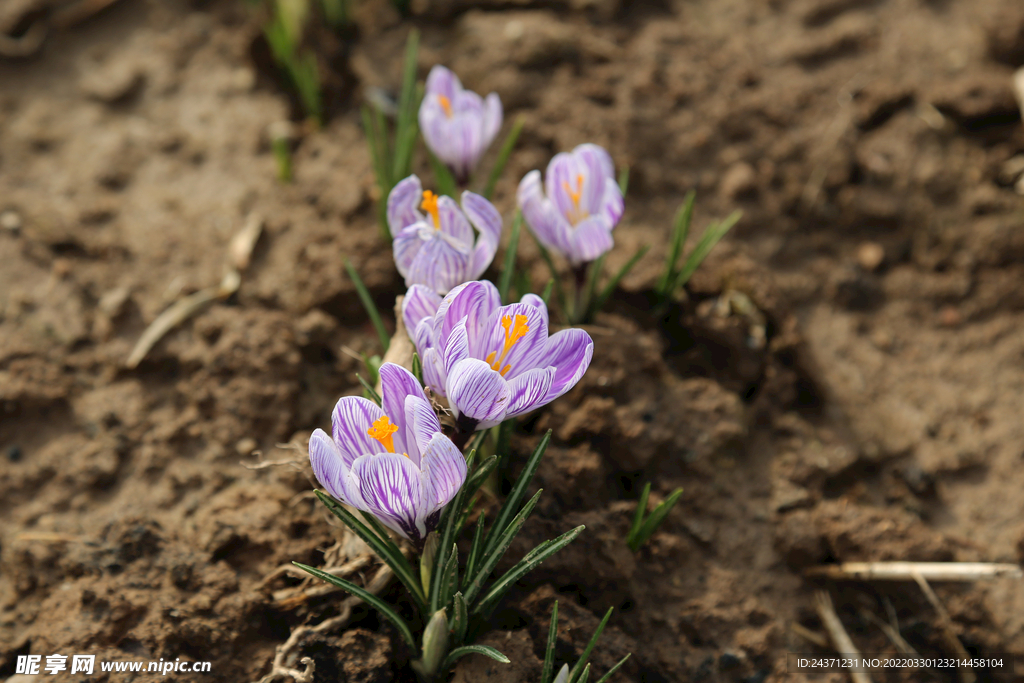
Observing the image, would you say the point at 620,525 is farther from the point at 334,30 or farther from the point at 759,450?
the point at 334,30

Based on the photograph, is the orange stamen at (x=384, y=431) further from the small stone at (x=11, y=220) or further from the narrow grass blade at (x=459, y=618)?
the small stone at (x=11, y=220)

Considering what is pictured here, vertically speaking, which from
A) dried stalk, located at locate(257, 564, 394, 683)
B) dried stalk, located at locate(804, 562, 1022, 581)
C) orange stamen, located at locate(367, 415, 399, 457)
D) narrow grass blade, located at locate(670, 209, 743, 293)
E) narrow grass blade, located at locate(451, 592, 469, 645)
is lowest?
dried stalk, located at locate(804, 562, 1022, 581)

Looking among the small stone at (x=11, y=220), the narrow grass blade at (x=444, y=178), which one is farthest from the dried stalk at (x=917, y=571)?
the small stone at (x=11, y=220)

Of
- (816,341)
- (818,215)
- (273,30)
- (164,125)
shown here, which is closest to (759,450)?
(816,341)

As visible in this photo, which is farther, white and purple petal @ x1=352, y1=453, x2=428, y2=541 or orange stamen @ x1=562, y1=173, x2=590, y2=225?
orange stamen @ x1=562, y1=173, x2=590, y2=225

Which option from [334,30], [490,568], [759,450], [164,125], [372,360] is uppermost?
[334,30]

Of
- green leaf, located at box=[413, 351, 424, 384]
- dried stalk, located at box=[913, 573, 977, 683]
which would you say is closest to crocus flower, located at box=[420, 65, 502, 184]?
green leaf, located at box=[413, 351, 424, 384]

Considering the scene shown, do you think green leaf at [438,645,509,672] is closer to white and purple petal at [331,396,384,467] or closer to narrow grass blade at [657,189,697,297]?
white and purple petal at [331,396,384,467]

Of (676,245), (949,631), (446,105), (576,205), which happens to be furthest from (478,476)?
(949,631)
